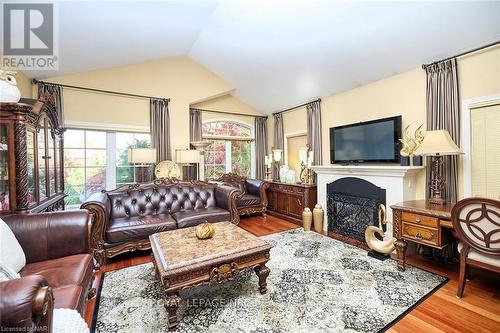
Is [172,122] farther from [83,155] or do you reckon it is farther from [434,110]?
[434,110]

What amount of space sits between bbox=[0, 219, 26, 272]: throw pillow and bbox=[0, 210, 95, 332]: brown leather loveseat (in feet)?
0.24

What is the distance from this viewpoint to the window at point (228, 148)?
549 centimetres

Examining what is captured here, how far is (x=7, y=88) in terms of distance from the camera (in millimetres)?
1887

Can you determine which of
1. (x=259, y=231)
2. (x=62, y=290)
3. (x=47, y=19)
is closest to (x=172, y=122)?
(x=47, y=19)

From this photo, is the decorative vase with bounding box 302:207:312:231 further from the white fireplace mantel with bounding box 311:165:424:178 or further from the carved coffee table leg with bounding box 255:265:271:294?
the carved coffee table leg with bounding box 255:265:271:294

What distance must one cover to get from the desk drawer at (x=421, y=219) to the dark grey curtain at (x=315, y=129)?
6.76ft

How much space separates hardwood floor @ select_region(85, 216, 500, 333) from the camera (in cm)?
165

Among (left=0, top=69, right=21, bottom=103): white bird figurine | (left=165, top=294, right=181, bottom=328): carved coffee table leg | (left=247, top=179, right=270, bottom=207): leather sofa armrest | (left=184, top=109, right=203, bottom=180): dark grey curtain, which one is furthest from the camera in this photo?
(left=184, top=109, right=203, bottom=180): dark grey curtain

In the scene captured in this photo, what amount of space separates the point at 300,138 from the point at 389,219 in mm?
2619

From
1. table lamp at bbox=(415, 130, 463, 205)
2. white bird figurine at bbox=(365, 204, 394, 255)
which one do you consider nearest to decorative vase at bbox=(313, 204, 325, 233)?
white bird figurine at bbox=(365, 204, 394, 255)

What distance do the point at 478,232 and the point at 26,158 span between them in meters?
3.90

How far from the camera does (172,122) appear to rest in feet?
15.5

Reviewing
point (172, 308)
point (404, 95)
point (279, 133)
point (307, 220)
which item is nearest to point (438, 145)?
point (404, 95)

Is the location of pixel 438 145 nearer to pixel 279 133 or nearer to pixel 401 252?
pixel 401 252
